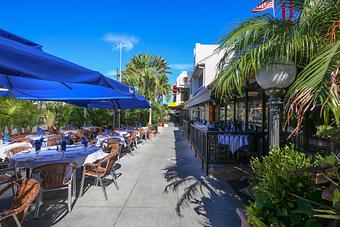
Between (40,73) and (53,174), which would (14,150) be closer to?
(53,174)

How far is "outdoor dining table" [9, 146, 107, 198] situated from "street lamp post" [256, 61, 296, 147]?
3.56 meters

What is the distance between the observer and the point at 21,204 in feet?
8.70

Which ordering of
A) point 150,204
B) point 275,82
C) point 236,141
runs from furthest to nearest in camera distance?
point 236,141, point 150,204, point 275,82

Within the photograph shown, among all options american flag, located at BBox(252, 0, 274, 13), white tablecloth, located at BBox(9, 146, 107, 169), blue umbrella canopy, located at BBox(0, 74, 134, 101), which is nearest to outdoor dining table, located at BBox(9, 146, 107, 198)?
white tablecloth, located at BBox(9, 146, 107, 169)

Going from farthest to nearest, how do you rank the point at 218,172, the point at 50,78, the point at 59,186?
the point at 218,172
the point at 59,186
the point at 50,78

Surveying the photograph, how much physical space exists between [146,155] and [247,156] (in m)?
4.40

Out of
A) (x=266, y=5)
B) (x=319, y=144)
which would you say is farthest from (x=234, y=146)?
(x=266, y=5)

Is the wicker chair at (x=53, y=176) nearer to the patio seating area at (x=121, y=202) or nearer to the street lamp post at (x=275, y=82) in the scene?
the patio seating area at (x=121, y=202)

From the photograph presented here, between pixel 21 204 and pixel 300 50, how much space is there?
3945 mm

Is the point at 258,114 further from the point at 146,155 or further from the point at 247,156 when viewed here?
the point at 146,155

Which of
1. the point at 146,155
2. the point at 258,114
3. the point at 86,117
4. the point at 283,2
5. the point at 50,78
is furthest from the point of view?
the point at 86,117

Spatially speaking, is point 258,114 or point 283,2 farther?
point 258,114

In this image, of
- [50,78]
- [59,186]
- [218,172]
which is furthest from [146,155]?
[50,78]

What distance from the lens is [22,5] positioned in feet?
36.2
